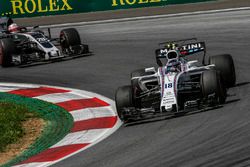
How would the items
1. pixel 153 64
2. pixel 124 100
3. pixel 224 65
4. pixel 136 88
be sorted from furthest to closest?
pixel 153 64 → pixel 224 65 → pixel 136 88 → pixel 124 100

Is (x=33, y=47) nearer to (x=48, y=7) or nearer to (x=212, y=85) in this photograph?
(x=48, y=7)

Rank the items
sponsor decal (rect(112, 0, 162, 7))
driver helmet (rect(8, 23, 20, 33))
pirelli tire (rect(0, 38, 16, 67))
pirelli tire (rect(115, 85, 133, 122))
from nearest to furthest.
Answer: pirelli tire (rect(115, 85, 133, 122)) → pirelli tire (rect(0, 38, 16, 67)) → driver helmet (rect(8, 23, 20, 33)) → sponsor decal (rect(112, 0, 162, 7))

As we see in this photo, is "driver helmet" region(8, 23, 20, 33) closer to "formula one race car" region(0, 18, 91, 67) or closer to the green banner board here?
"formula one race car" region(0, 18, 91, 67)

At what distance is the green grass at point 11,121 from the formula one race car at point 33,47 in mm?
4959

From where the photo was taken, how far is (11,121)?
38.7 ft

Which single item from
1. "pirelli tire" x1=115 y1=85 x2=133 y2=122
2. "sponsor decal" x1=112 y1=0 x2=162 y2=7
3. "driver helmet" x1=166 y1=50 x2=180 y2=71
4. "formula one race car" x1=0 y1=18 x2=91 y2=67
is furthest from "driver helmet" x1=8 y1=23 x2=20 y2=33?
"pirelli tire" x1=115 y1=85 x2=133 y2=122

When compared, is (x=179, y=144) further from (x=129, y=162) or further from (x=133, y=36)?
(x=133, y=36)

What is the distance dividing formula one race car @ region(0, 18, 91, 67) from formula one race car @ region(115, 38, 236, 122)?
6.48m

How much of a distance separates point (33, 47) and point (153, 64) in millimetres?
3858

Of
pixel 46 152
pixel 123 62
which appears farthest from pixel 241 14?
pixel 46 152

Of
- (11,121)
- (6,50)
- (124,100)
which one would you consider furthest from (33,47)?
(124,100)

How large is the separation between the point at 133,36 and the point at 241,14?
3519 millimetres

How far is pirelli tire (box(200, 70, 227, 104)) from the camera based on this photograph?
10711 mm

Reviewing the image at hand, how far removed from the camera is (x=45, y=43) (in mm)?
18516
